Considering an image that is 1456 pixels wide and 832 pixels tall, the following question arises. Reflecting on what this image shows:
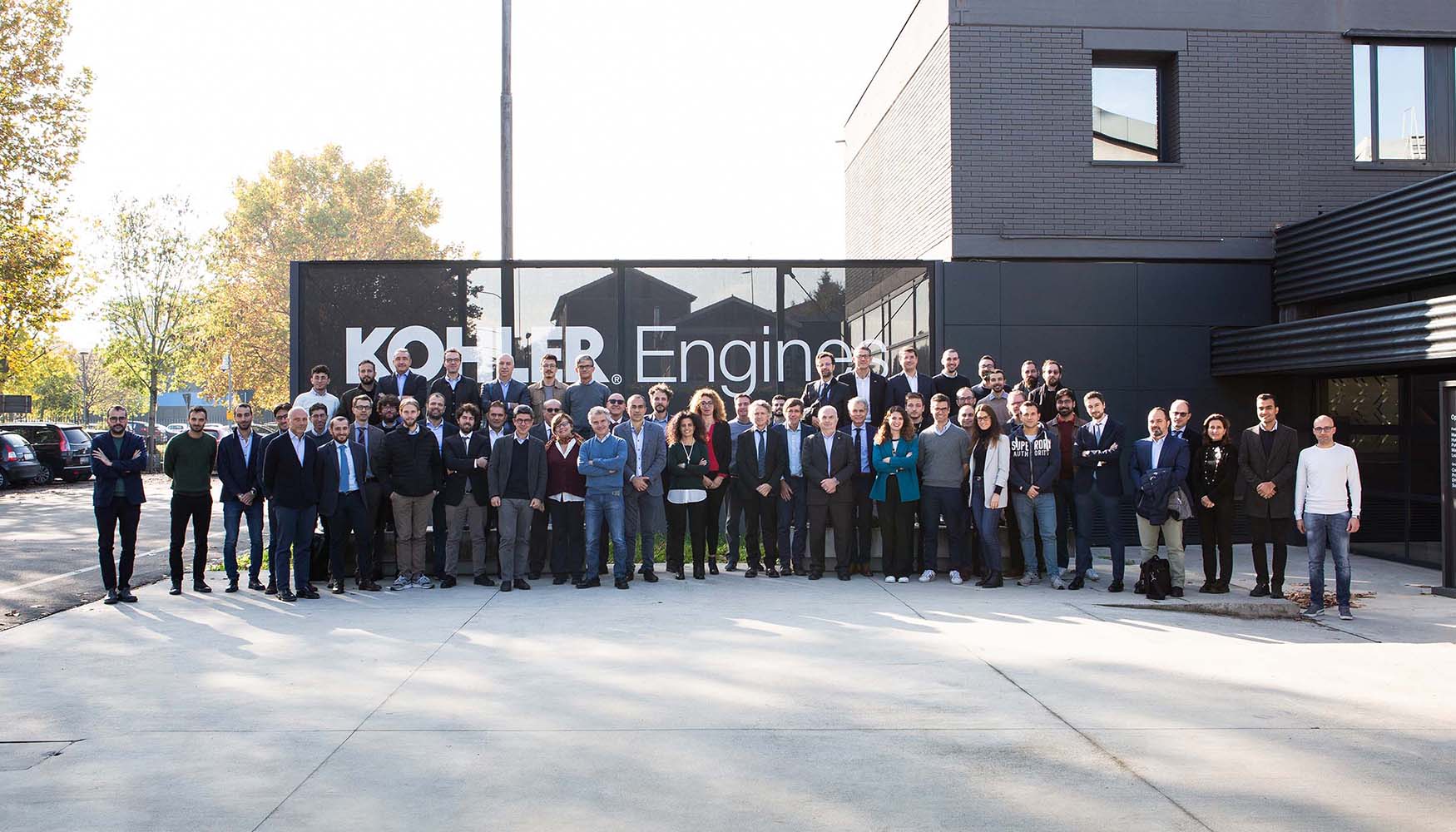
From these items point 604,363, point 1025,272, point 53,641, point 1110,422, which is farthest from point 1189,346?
point 53,641

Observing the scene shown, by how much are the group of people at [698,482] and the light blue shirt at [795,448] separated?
21 millimetres

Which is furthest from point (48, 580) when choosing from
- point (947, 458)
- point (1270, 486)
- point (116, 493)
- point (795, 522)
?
point (1270, 486)

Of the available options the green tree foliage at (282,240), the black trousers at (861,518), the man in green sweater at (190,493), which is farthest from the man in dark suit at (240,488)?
the green tree foliage at (282,240)

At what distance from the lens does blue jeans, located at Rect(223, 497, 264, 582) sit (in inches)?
420

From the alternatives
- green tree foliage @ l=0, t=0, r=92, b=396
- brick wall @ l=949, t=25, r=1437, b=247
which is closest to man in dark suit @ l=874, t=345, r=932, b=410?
brick wall @ l=949, t=25, r=1437, b=247

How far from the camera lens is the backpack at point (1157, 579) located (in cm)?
986

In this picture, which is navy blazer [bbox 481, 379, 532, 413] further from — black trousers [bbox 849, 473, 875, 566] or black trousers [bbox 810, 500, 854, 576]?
black trousers [bbox 849, 473, 875, 566]

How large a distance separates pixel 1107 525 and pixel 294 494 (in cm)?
790

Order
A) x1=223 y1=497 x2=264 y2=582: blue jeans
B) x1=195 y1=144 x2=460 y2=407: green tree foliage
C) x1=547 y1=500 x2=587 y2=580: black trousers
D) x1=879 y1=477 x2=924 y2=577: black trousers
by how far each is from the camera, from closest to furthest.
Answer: x1=223 y1=497 x2=264 y2=582: blue jeans
x1=547 y1=500 x2=587 y2=580: black trousers
x1=879 y1=477 x2=924 y2=577: black trousers
x1=195 y1=144 x2=460 y2=407: green tree foliage

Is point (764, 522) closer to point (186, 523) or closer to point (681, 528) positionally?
point (681, 528)

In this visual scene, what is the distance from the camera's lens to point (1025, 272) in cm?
1371

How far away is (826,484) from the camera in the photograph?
11.0m

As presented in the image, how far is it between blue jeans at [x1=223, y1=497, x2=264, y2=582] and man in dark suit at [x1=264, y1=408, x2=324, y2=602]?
1.74 feet

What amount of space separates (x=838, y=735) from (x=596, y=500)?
18.8 ft
